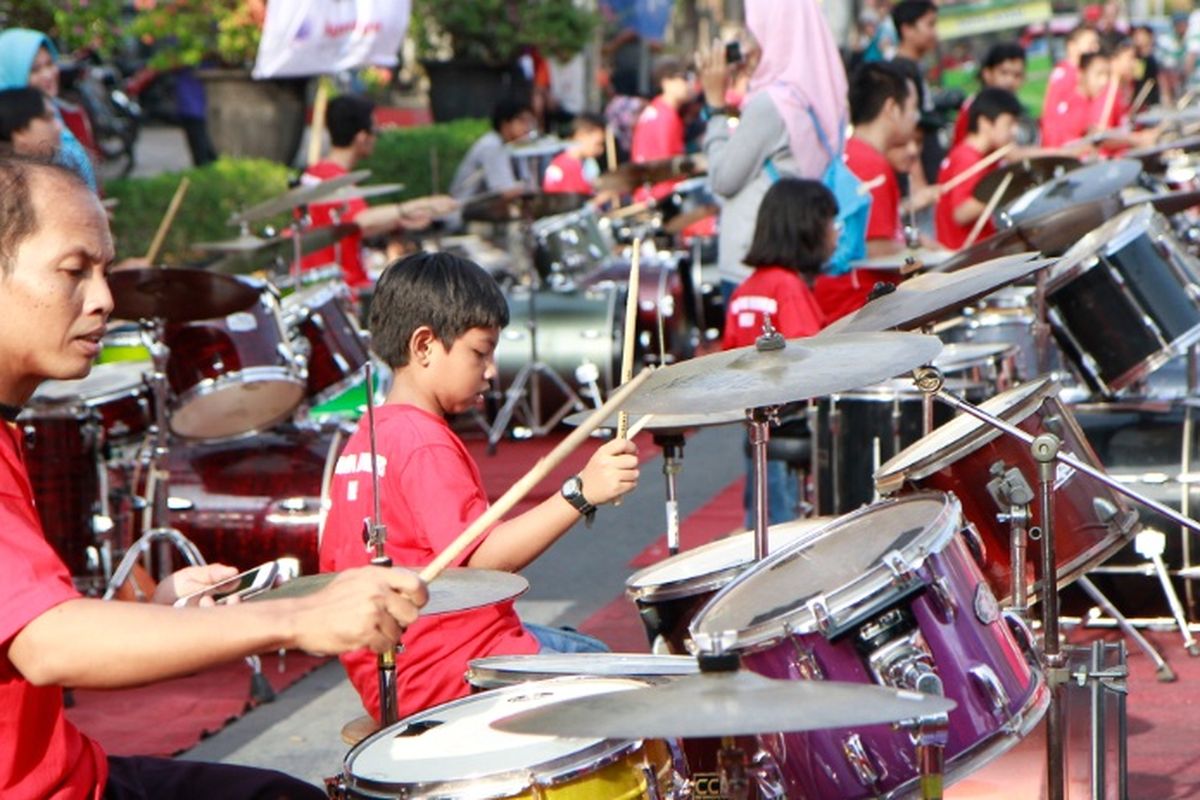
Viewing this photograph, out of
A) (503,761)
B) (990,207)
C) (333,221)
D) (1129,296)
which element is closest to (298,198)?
(333,221)

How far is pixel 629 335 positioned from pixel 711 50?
4781mm

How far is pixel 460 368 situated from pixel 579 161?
374 inches

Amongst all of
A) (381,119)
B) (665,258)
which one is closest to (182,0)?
(665,258)

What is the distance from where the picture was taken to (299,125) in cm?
1513

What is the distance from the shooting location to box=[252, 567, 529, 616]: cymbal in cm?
302

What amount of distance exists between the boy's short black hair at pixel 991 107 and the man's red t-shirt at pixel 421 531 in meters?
6.26

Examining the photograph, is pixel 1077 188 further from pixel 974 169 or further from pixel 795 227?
pixel 795 227

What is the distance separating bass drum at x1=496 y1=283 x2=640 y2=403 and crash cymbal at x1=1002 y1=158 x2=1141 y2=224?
2785 mm

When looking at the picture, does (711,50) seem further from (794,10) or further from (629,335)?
(629,335)

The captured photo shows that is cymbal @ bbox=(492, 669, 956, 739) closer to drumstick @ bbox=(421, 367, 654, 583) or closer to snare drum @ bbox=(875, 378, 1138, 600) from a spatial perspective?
drumstick @ bbox=(421, 367, 654, 583)

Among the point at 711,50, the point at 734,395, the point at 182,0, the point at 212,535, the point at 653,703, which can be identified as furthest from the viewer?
the point at 182,0

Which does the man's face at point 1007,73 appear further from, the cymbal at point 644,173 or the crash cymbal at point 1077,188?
the crash cymbal at point 1077,188

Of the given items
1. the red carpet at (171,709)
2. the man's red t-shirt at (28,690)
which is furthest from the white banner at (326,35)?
the man's red t-shirt at (28,690)

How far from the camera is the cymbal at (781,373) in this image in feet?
11.0
